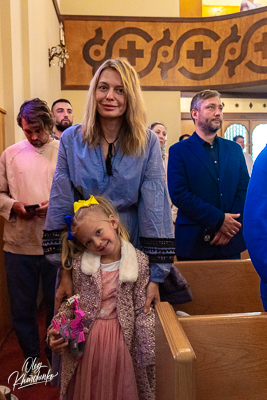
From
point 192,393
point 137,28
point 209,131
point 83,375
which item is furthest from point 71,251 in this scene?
point 137,28

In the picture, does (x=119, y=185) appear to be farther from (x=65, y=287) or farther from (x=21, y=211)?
(x=21, y=211)

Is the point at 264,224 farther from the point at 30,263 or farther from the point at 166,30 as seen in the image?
the point at 166,30

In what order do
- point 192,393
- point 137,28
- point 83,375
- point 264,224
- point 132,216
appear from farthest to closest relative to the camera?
point 137,28 < point 132,216 < point 83,375 < point 264,224 < point 192,393

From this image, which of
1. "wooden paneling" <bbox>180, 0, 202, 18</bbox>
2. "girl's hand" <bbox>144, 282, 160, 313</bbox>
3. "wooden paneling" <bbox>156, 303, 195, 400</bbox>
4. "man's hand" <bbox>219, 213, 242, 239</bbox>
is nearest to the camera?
"wooden paneling" <bbox>156, 303, 195, 400</bbox>

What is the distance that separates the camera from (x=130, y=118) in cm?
170

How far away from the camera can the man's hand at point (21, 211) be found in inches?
98.3

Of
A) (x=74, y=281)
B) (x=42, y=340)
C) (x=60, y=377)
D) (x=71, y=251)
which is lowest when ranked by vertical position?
(x=42, y=340)

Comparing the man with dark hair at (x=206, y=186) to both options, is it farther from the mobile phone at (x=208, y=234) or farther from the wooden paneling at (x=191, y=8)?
the wooden paneling at (x=191, y=8)

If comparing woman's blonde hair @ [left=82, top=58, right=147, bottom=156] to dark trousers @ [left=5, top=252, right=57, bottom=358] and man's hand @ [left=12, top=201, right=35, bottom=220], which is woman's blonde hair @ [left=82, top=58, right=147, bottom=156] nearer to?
man's hand @ [left=12, top=201, right=35, bottom=220]

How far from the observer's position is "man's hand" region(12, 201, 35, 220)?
2.50m

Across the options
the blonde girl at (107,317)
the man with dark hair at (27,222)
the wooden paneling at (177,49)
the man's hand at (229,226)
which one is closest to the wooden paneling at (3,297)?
the man with dark hair at (27,222)

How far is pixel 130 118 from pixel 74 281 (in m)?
0.75

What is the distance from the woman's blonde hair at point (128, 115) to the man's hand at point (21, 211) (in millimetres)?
985

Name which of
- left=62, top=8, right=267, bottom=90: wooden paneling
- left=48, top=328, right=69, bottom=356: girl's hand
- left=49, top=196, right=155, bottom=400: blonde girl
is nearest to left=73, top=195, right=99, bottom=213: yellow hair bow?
left=49, top=196, right=155, bottom=400: blonde girl
